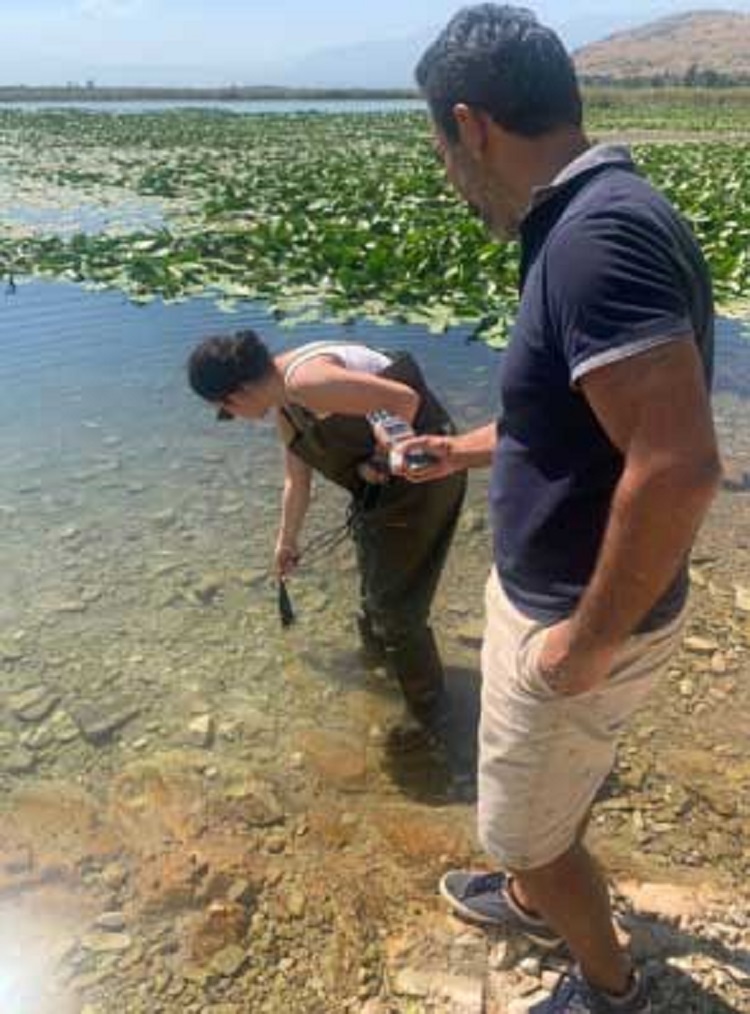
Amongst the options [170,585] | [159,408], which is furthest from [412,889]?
[159,408]

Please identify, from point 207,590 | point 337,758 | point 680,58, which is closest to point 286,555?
point 337,758

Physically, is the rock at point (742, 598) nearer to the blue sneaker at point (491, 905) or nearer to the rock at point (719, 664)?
the rock at point (719, 664)

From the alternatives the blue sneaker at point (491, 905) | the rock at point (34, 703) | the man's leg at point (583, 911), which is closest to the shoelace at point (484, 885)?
the blue sneaker at point (491, 905)

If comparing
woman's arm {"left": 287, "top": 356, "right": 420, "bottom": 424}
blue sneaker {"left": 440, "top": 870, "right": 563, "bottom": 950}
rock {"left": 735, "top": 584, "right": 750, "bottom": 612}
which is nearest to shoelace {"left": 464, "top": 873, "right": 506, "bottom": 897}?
blue sneaker {"left": 440, "top": 870, "right": 563, "bottom": 950}

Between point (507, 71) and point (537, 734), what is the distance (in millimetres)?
1452

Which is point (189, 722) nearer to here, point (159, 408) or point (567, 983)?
point (567, 983)

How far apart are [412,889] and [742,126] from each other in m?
42.7

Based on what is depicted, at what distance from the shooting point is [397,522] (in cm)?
401

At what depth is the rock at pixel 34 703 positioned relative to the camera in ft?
15.9

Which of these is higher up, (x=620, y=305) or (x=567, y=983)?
(x=620, y=305)

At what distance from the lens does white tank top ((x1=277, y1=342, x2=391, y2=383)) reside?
3.69 m

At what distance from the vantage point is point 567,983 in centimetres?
288

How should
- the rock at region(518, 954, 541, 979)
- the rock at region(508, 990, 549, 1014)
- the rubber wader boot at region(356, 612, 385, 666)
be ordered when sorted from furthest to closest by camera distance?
the rubber wader boot at region(356, 612, 385, 666), the rock at region(518, 954, 541, 979), the rock at region(508, 990, 549, 1014)

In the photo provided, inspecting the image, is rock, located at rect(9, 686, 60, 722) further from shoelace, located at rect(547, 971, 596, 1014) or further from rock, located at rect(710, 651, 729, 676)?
rock, located at rect(710, 651, 729, 676)
